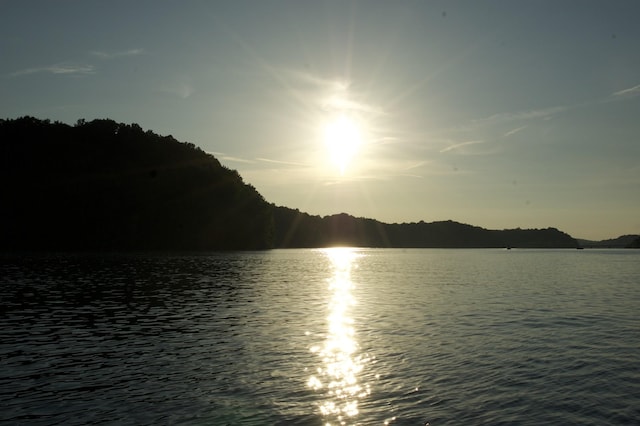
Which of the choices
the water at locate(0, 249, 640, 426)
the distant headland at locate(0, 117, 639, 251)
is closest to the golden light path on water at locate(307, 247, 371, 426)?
the water at locate(0, 249, 640, 426)

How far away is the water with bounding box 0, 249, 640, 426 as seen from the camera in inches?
677

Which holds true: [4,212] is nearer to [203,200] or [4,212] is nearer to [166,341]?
[203,200]

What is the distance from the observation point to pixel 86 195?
169 m

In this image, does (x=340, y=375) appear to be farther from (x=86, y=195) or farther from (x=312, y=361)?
(x=86, y=195)

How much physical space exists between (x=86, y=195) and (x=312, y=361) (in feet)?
551

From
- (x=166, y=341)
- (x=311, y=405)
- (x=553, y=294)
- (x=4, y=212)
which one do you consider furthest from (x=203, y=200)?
(x=311, y=405)

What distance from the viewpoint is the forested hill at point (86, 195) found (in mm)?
159500

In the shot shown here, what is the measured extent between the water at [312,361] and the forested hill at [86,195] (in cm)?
12508

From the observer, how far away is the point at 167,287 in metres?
60.8

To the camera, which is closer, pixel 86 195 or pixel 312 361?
pixel 312 361

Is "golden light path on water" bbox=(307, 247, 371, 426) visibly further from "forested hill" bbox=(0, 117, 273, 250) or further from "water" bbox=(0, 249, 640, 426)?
"forested hill" bbox=(0, 117, 273, 250)

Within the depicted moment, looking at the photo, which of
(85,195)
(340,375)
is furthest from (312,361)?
(85,195)

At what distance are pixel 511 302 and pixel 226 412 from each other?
43.5 metres

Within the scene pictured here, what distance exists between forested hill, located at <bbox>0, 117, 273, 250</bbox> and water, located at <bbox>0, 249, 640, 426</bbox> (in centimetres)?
12508
